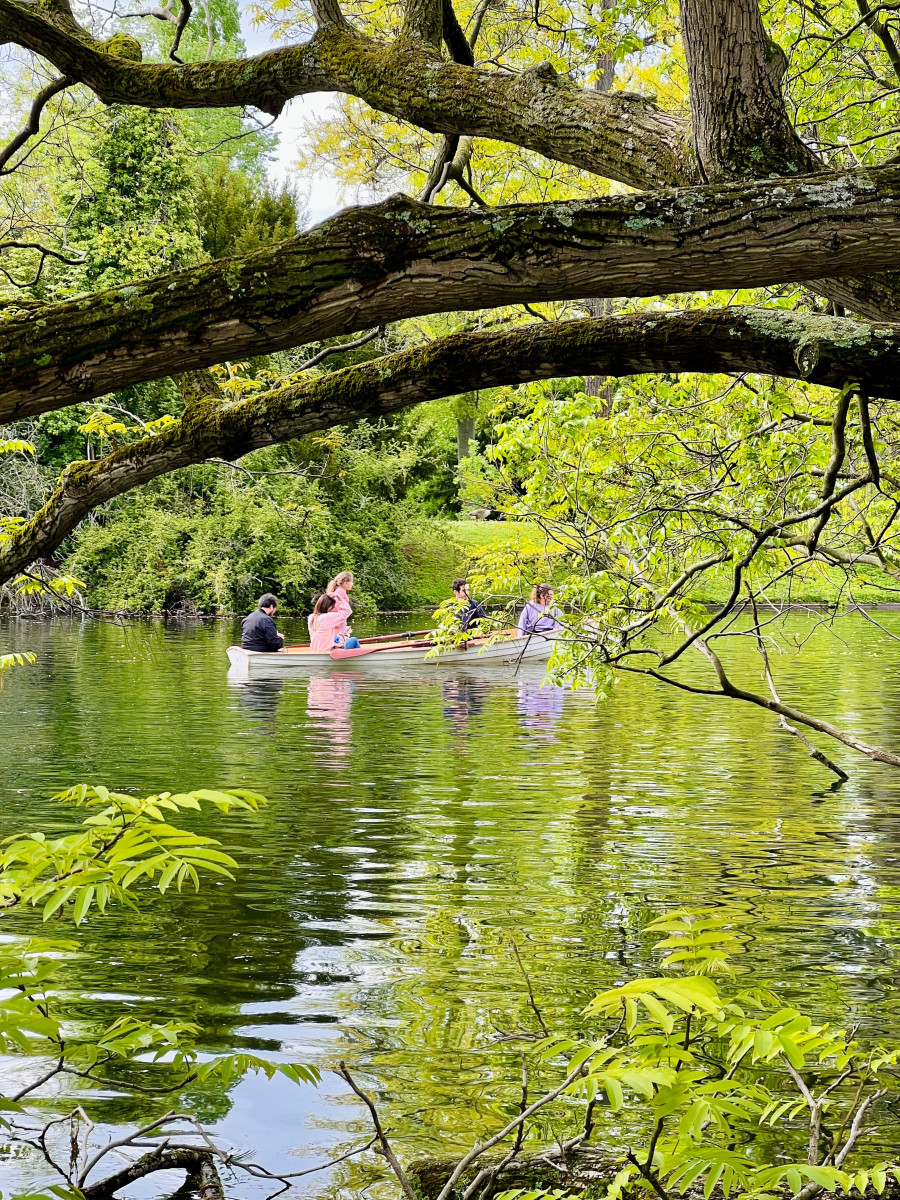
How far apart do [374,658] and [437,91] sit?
16.5 metres

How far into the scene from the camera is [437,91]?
5.07m

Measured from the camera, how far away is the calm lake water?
16.0ft

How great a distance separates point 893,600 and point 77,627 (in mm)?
20979

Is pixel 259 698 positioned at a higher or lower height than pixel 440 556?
lower

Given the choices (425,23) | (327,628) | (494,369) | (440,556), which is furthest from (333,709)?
(440,556)

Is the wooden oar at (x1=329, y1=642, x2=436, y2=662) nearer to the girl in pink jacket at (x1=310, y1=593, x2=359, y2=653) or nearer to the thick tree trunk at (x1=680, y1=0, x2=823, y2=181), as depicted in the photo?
the girl in pink jacket at (x1=310, y1=593, x2=359, y2=653)

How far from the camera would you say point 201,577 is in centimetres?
3566

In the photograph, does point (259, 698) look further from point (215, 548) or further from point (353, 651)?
point (215, 548)

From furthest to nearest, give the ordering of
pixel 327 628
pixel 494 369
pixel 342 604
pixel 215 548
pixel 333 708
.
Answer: pixel 215 548, pixel 342 604, pixel 327 628, pixel 333 708, pixel 494 369

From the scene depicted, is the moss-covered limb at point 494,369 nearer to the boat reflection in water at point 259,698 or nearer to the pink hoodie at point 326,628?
the boat reflection in water at point 259,698

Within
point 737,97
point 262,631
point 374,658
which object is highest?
point 737,97

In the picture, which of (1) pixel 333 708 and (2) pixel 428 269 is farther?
(1) pixel 333 708

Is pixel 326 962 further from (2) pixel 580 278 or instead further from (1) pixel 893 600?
(1) pixel 893 600

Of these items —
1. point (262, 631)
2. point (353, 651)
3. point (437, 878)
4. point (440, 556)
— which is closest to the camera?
point (437, 878)
